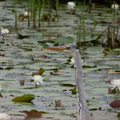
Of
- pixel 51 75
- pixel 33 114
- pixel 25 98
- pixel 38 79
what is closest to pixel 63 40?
pixel 51 75

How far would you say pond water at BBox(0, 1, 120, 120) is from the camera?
3966 mm

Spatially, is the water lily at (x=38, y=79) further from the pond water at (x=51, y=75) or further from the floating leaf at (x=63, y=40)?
the floating leaf at (x=63, y=40)

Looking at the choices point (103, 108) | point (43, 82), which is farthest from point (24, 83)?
point (103, 108)

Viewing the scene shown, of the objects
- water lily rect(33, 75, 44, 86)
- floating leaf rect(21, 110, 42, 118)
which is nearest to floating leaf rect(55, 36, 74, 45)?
water lily rect(33, 75, 44, 86)

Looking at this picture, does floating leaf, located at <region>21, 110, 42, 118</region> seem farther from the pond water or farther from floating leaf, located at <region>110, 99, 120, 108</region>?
floating leaf, located at <region>110, 99, 120, 108</region>

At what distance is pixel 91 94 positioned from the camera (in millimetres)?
4398

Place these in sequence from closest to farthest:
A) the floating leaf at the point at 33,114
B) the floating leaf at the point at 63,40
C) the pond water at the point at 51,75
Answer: the floating leaf at the point at 33,114 → the pond water at the point at 51,75 → the floating leaf at the point at 63,40

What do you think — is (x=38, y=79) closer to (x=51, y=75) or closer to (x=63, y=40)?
(x=51, y=75)

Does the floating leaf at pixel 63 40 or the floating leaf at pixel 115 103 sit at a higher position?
the floating leaf at pixel 63 40

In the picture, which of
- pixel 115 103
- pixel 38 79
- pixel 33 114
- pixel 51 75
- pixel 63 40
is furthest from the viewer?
pixel 63 40

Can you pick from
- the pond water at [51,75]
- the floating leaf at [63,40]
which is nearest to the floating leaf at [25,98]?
the pond water at [51,75]

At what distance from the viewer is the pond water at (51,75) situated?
3.97 meters

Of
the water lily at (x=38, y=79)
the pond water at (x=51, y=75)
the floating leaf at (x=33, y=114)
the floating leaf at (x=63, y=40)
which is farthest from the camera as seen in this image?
the floating leaf at (x=63, y=40)

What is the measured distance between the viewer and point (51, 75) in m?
5.11
